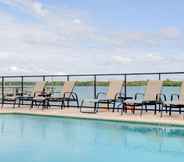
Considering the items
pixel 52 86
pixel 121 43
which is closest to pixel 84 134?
pixel 52 86

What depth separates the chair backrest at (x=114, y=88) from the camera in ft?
36.0

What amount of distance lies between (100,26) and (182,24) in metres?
3.46

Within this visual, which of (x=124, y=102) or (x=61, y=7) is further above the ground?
(x=61, y=7)

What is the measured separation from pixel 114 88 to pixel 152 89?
3.38ft

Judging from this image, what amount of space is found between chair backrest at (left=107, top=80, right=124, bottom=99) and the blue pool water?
4.47ft

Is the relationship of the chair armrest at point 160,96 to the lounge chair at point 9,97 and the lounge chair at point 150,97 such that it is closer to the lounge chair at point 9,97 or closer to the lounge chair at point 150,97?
the lounge chair at point 150,97

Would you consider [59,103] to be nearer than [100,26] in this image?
Yes

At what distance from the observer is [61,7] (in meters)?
14.1

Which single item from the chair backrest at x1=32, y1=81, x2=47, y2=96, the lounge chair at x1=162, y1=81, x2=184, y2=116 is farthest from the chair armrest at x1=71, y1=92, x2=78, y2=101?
the lounge chair at x1=162, y1=81, x2=184, y2=116

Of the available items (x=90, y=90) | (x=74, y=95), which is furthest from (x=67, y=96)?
(x=90, y=90)

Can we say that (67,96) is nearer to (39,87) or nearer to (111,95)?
(39,87)

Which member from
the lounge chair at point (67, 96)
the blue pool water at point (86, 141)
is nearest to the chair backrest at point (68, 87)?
the lounge chair at point (67, 96)

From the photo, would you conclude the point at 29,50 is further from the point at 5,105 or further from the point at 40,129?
the point at 40,129

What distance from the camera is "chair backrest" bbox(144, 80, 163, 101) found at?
33.8 ft
